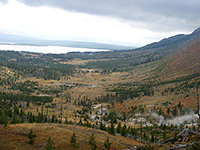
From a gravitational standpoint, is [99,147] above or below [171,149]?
below

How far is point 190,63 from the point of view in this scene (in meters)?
195

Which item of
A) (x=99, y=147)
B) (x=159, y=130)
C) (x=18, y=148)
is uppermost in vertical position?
(x=18, y=148)

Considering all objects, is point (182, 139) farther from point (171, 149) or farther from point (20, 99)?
point (20, 99)

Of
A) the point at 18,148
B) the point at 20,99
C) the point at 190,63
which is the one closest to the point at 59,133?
the point at 18,148

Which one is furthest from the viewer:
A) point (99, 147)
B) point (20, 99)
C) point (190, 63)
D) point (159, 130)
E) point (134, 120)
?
point (190, 63)

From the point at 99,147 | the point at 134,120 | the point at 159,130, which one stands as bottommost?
the point at 134,120

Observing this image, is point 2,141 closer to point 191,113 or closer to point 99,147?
point 99,147

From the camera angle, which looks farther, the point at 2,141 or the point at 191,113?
the point at 191,113

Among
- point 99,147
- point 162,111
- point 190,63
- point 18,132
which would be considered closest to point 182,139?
point 99,147

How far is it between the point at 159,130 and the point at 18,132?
44.9m

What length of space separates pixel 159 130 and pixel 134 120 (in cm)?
2709

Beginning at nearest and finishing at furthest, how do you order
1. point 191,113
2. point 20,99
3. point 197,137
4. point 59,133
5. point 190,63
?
1. point 197,137
2. point 59,133
3. point 191,113
4. point 20,99
5. point 190,63

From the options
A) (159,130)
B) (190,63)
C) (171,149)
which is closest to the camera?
(171,149)

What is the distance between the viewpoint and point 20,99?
10744 cm
